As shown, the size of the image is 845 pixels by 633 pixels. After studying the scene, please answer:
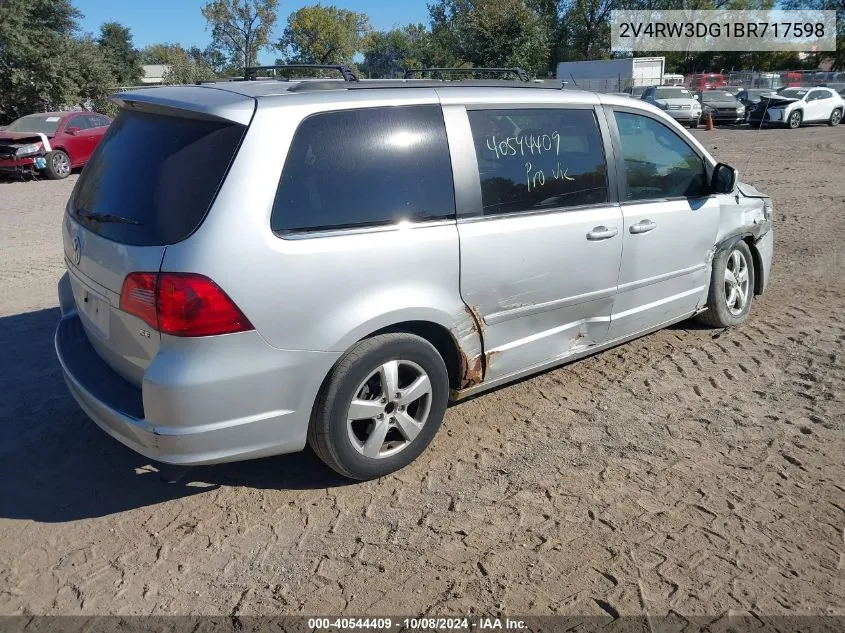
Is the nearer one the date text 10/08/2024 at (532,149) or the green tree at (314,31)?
the date text 10/08/2024 at (532,149)

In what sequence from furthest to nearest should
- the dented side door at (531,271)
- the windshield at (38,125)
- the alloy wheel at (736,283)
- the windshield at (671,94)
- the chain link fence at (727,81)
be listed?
the chain link fence at (727,81) < the windshield at (671,94) < the windshield at (38,125) < the alloy wheel at (736,283) < the dented side door at (531,271)

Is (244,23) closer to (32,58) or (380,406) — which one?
(32,58)

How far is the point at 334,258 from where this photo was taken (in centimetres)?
328

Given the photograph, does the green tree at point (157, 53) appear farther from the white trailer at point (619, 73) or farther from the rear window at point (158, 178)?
the rear window at point (158, 178)

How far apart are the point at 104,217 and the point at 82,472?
135cm

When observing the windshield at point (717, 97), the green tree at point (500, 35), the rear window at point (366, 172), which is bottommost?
the rear window at point (366, 172)

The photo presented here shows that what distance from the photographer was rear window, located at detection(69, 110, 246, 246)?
123 inches

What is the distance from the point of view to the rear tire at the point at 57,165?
16828 millimetres

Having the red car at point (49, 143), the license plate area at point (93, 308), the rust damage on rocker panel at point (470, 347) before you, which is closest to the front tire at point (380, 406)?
the rust damage on rocker panel at point (470, 347)

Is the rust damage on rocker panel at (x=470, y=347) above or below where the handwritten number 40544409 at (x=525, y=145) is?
below

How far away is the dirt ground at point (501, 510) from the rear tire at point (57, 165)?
1339 cm

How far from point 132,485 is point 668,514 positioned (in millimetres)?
2610

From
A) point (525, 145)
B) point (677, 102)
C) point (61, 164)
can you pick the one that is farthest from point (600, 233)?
point (677, 102)

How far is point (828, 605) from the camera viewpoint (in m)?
2.82
